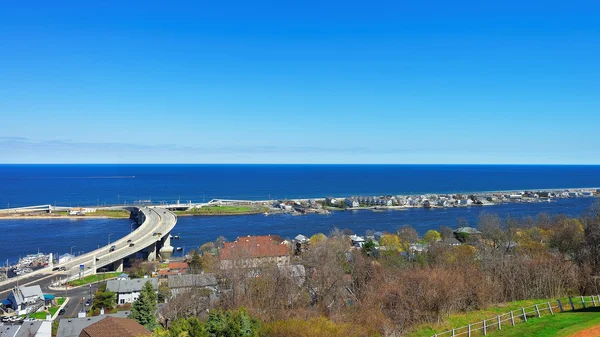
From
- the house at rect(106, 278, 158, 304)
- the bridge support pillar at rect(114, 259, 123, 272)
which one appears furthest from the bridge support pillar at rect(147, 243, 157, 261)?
the house at rect(106, 278, 158, 304)

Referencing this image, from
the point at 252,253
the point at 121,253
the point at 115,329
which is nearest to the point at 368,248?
the point at 252,253

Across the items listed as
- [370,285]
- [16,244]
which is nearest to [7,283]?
[16,244]

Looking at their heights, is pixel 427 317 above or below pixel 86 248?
above

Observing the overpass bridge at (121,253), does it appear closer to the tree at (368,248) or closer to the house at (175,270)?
the house at (175,270)

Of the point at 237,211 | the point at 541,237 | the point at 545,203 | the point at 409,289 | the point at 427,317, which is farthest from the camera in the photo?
the point at 545,203

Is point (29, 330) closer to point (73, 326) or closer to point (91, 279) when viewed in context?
point (73, 326)

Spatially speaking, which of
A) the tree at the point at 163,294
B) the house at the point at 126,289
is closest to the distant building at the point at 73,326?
the tree at the point at 163,294

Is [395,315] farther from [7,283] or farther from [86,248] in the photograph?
[86,248]
